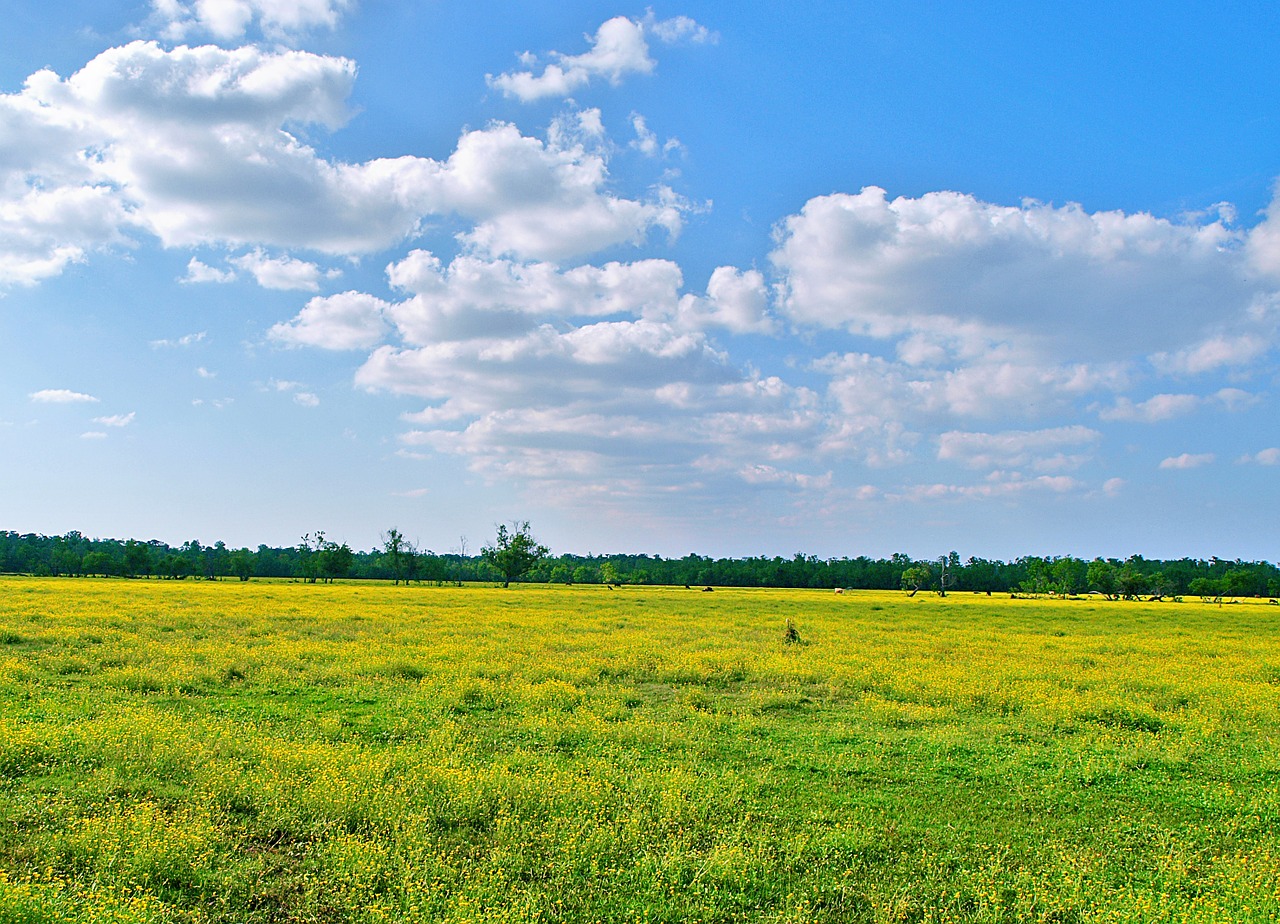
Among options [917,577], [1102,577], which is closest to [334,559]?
[917,577]

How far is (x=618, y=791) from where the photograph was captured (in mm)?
10000

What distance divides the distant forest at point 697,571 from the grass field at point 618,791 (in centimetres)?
10276

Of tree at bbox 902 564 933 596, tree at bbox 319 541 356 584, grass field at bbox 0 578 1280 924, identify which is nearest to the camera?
grass field at bbox 0 578 1280 924

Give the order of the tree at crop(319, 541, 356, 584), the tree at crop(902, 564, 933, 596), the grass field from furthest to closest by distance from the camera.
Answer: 1. the tree at crop(902, 564, 933, 596)
2. the tree at crop(319, 541, 356, 584)
3. the grass field

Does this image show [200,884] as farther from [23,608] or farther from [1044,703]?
[23,608]

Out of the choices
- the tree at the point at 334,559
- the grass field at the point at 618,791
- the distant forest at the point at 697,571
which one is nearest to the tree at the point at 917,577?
the distant forest at the point at 697,571

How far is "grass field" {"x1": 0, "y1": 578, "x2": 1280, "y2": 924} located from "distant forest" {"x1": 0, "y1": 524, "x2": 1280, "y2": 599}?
337 ft

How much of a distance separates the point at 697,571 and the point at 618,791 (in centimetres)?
15684

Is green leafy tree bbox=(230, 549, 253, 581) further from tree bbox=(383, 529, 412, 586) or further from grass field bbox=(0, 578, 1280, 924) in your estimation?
grass field bbox=(0, 578, 1280, 924)

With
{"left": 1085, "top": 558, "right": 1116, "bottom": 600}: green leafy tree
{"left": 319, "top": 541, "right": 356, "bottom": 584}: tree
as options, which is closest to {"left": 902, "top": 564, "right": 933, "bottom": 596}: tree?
{"left": 1085, "top": 558, "right": 1116, "bottom": 600}: green leafy tree

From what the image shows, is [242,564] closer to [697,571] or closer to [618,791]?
[697,571]

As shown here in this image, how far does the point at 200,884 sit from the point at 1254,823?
12.8 meters

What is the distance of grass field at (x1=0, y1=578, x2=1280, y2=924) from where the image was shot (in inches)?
292

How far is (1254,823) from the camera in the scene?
9812 millimetres
